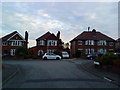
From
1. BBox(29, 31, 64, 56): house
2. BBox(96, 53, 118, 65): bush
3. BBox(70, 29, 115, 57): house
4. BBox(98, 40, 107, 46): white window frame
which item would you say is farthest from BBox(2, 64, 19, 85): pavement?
BBox(98, 40, 107, 46): white window frame

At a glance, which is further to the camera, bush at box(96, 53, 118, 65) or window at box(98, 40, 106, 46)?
window at box(98, 40, 106, 46)

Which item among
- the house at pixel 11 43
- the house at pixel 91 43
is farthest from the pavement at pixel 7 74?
the house at pixel 11 43

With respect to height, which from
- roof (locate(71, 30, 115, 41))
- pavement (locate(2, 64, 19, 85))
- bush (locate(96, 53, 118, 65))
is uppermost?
roof (locate(71, 30, 115, 41))

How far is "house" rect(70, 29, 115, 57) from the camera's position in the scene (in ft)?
152

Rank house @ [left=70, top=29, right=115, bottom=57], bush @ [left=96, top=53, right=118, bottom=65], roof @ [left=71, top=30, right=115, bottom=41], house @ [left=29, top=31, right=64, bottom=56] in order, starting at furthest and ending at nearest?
house @ [left=29, top=31, right=64, bottom=56], roof @ [left=71, top=30, right=115, bottom=41], house @ [left=70, top=29, right=115, bottom=57], bush @ [left=96, top=53, right=118, bottom=65]

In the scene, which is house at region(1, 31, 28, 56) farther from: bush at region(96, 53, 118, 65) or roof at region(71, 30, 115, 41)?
bush at region(96, 53, 118, 65)

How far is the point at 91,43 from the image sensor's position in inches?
1859

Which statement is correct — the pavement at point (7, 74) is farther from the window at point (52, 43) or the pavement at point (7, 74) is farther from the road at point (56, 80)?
the window at point (52, 43)

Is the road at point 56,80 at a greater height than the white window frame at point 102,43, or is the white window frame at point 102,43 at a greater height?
the white window frame at point 102,43

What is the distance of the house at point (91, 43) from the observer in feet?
152

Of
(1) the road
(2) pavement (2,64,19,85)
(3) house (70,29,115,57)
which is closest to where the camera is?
(1) the road

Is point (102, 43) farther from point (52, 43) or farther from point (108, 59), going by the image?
point (108, 59)

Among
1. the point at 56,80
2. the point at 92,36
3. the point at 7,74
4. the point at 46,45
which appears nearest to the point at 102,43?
the point at 92,36

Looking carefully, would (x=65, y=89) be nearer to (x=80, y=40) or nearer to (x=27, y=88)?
(x=27, y=88)
